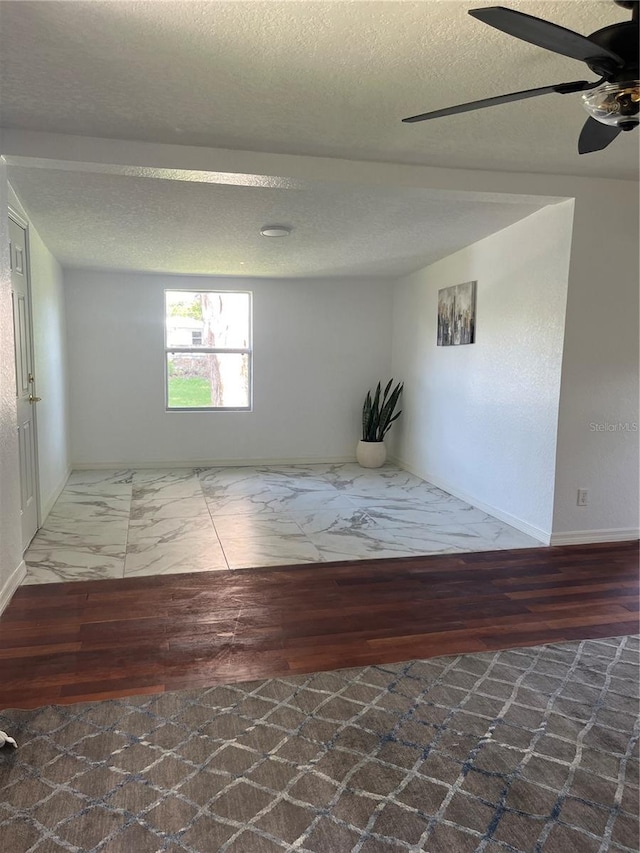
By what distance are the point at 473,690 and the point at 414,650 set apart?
329 millimetres

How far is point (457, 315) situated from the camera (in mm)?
4852

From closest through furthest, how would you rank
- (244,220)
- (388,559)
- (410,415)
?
(388,559) < (244,220) < (410,415)

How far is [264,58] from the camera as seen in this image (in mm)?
1894

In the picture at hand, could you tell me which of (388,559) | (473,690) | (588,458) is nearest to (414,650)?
(473,690)

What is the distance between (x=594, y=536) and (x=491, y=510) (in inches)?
32.3

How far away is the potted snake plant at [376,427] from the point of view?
6.24 m

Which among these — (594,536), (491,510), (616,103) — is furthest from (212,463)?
(616,103)

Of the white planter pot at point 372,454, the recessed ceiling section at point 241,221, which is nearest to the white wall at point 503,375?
the recessed ceiling section at point 241,221

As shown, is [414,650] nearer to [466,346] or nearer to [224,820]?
[224,820]

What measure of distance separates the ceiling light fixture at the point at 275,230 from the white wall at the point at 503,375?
5.27 ft

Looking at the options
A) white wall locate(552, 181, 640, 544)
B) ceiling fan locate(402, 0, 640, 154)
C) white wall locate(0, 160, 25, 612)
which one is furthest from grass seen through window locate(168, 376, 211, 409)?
ceiling fan locate(402, 0, 640, 154)

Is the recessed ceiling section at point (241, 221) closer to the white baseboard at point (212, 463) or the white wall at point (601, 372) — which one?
the white wall at point (601, 372)

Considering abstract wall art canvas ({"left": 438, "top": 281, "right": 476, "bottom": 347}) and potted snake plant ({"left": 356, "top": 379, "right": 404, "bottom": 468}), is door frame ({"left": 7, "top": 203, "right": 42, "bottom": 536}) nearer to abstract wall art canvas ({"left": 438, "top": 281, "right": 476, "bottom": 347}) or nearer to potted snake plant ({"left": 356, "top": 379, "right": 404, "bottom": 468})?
abstract wall art canvas ({"left": 438, "top": 281, "right": 476, "bottom": 347})

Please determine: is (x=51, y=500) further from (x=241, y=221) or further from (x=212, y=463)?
(x=241, y=221)
